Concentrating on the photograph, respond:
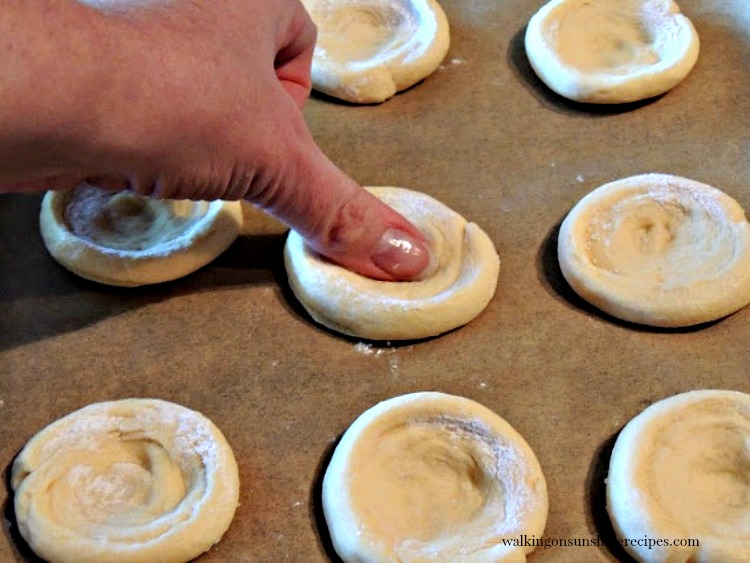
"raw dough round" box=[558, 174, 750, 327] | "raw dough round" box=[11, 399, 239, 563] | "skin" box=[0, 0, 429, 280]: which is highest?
"skin" box=[0, 0, 429, 280]

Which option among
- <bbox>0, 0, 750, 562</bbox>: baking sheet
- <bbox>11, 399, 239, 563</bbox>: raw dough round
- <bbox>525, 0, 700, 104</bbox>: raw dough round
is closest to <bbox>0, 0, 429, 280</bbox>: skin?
<bbox>0, 0, 750, 562</bbox>: baking sheet

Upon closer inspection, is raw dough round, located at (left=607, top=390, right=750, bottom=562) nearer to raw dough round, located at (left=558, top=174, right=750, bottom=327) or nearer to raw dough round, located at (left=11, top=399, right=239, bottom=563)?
raw dough round, located at (left=558, top=174, right=750, bottom=327)

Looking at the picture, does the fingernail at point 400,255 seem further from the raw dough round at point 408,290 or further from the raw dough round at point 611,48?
the raw dough round at point 611,48

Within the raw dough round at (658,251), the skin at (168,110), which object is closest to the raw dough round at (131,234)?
the skin at (168,110)

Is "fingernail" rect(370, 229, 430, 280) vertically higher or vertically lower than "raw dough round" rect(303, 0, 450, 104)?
lower

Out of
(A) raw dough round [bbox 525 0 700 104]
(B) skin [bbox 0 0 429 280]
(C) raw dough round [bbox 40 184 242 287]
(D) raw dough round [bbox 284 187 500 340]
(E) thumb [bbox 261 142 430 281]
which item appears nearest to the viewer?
(B) skin [bbox 0 0 429 280]

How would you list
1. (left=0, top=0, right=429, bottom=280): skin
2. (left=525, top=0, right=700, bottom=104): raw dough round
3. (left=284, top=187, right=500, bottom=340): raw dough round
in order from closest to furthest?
(left=0, top=0, right=429, bottom=280): skin, (left=284, top=187, right=500, bottom=340): raw dough round, (left=525, top=0, right=700, bottom=104): raw dough round

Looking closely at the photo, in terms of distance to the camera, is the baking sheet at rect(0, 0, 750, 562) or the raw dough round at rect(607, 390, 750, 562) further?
the baking sheet at rect(0, 0, 750, 562)
